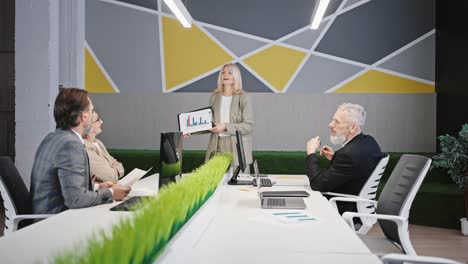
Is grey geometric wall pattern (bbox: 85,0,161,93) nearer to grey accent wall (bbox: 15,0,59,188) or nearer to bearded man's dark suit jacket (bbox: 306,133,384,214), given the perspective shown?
grey accent wall (bbox: 15,0,59,188)

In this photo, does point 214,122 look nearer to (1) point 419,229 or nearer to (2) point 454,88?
(1) point 419,229

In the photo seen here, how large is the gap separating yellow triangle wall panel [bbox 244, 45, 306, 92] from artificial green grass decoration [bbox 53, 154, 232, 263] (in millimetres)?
5506

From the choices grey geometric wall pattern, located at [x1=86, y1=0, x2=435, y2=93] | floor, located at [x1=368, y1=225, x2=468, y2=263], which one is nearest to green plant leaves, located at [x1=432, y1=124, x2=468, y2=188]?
floor, located at [x1=368, y1=225, x2=468, y2=263]

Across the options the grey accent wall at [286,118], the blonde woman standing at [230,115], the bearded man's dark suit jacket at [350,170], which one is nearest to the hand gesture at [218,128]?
the blonde woman standing at [230,115]

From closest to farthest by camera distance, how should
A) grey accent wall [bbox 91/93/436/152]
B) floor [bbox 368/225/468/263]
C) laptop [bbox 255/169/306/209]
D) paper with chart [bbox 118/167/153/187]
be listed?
laptop [bbox 255/169/306/209] < paper with chart [bbox 118/167/153/187] < floor [bbox 368/225/468/263] < grey accent wall [bbox 91/93/436/152]

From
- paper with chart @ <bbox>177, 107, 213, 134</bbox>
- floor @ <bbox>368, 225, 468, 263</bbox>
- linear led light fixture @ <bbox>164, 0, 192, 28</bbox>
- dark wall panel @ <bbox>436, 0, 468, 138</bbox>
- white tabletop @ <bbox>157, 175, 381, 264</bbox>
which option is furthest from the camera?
dark wall panel @ <bbox>436, 0, 468, 138</bbox>

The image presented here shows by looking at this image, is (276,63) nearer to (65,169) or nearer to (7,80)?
(7,80)

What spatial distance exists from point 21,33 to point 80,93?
345cm

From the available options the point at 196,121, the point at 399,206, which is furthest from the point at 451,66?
the point at 399,206

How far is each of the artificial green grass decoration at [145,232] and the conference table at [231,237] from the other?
4cm

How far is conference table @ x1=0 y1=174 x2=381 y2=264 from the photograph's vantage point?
4.87 ft

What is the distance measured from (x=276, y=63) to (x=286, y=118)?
822 millimetres

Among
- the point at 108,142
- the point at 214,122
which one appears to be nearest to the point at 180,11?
the point at 214,122

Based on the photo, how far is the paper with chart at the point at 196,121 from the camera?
4.48 meters
